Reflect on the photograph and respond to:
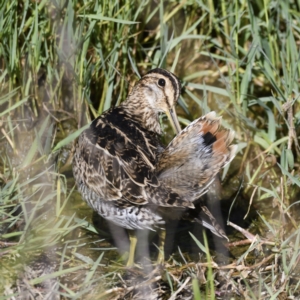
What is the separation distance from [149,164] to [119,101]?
1.18 metres

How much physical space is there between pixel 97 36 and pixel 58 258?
147cm

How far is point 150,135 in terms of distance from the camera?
4.27 metres

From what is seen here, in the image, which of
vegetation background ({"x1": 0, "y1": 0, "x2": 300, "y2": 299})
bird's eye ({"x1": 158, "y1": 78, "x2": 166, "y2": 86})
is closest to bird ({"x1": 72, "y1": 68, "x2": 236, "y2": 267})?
bird's eye ({"x1": 158, "y1": 78, "x2": 166, "y2": 86})

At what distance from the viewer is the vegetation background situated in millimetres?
3812

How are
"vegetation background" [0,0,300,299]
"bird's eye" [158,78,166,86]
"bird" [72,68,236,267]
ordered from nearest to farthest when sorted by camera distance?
"bird" [72,68,236,267]
"vegetation background" [0,0,300,299]
"bird's eye" [158,78,166,86]

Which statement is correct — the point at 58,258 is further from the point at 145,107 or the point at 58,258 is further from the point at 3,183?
the point at 145,107

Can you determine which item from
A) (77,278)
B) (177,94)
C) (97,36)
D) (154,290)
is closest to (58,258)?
(77,278)

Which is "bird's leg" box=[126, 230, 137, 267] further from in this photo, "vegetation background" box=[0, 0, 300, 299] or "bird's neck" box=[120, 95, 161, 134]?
"bird's neck" box=[120, 95, 161, 134]

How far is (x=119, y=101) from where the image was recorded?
4.97 metres

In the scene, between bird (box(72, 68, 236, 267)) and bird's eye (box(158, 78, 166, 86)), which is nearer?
bird (box(72, 68, 236, 267))

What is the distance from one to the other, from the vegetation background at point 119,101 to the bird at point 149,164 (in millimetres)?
198

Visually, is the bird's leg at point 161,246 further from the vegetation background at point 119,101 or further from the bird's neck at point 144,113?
the bird's neck at point 144,113

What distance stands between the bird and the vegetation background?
0.20m

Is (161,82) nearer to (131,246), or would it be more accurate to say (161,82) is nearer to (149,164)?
(149,164)
